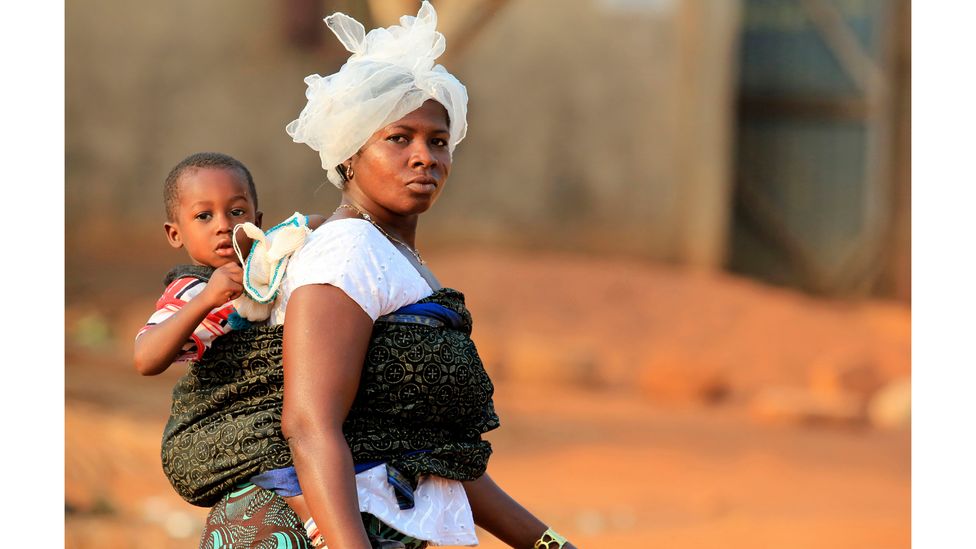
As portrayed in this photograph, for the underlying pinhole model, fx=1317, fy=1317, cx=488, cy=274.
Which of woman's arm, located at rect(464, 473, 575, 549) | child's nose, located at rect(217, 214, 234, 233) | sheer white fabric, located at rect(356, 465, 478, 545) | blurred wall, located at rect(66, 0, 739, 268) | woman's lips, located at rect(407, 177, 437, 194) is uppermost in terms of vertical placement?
blurred wall, located at rect(66, 0, 739, 268)

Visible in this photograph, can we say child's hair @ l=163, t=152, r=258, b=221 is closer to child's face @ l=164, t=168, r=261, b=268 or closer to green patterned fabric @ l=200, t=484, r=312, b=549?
child's face @ l=164, t=168, r=261, b=268

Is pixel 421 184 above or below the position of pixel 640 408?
below

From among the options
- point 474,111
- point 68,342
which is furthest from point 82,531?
point 474,111

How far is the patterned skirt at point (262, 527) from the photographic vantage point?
242 cm

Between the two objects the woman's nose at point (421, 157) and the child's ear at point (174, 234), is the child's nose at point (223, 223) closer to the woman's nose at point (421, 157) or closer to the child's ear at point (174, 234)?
the child's ear at point (174, 234)

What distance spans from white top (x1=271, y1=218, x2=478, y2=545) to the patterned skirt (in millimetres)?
32

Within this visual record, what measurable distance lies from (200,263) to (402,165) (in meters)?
0.51

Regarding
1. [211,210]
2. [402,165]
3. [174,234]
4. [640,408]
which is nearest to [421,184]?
[402,165]

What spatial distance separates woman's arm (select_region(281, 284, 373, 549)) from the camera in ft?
7.58

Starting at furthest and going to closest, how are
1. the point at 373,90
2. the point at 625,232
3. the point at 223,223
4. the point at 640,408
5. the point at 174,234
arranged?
the point at 625,232
the point at 640,408
the point at 174,234
the point at 223,223
the point at 373,90

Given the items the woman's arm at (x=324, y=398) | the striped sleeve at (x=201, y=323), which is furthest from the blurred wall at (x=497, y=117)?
the woman's arm at (x=324, y=398)

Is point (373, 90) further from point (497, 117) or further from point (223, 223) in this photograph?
point (497, 117)

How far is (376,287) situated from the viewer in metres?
2.42

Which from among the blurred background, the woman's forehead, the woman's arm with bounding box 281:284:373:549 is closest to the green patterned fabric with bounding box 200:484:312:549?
the woman's arm with bounding box 281:284:373:549
